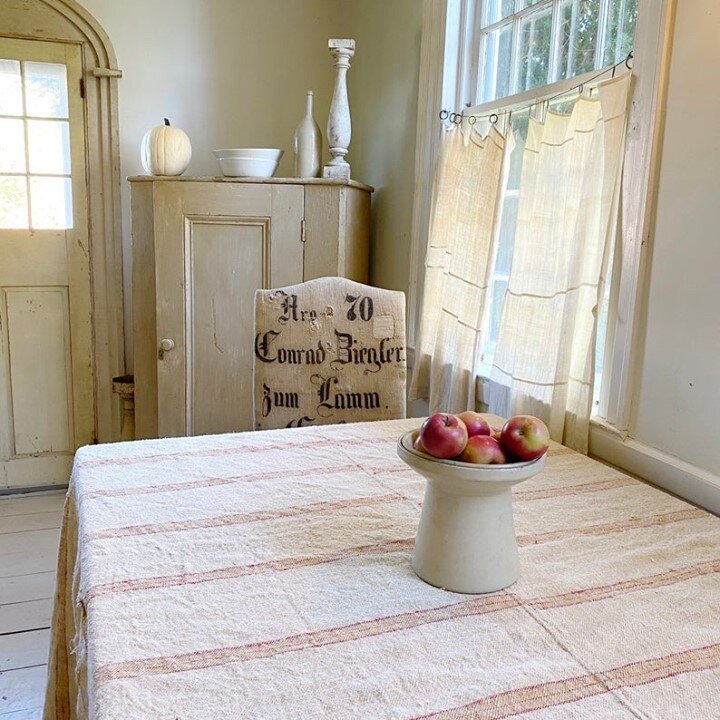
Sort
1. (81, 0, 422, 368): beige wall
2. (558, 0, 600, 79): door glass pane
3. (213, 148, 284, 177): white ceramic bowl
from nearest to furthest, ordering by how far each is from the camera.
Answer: (558, 0, 600, 79): door glass pane < (213, 148, 284, 177): white ceramic bowl < (81, 0, 422, 368): beige wall

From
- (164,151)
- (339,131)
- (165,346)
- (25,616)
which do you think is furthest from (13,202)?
(25,616)

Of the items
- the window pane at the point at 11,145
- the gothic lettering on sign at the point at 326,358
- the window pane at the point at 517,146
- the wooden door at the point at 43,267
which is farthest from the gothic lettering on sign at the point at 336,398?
the window pane at the point at 11,145

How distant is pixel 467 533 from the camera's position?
90cm

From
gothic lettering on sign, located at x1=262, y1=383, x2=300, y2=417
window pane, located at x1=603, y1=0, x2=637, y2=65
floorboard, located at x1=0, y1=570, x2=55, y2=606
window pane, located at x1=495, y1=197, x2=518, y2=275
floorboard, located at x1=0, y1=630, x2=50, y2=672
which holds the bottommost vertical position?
floorboard, located at x1=0, y1=570, x2=55, y2=606

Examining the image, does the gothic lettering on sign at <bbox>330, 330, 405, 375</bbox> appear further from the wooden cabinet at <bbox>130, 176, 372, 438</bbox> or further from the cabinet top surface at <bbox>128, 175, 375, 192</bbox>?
the cabinet top surface at <bbox>128, 175, 375, 192</bbox>

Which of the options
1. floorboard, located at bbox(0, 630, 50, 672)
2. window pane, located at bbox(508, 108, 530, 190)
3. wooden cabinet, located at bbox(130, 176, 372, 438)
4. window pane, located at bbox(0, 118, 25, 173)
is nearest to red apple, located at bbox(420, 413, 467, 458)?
window pane, located at bbox(508, 108, 530, 190)

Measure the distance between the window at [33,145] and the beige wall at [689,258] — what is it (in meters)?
2.50

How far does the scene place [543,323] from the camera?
66.5 inches

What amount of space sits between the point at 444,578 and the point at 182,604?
0.34m

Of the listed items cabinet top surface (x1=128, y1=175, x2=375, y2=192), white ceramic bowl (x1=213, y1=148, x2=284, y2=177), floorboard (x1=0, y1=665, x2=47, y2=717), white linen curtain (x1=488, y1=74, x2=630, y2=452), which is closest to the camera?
white linen curtain (x1=488, y1=74, x2=630, y2=452)

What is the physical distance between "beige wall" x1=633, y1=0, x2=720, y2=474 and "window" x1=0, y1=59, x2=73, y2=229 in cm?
250

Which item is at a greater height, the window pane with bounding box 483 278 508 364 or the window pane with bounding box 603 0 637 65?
the window pane with bounding box 603 0 637 65

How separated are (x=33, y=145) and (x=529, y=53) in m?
2.11

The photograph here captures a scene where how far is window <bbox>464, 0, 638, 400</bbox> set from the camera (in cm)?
159
